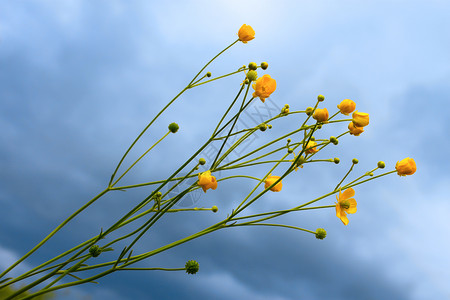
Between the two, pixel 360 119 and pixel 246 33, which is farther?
pixel 246 33

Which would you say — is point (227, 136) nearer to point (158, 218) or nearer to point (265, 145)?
point (265, 145)

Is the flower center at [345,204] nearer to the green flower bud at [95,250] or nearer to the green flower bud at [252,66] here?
the green flower bud at [252,66]

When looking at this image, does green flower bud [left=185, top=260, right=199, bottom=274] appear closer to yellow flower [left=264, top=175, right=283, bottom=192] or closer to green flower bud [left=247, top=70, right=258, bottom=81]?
yellow flower [left=264, top=175, right=283, bottom=192]

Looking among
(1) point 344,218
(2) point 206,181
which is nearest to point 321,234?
(1) point 344,218

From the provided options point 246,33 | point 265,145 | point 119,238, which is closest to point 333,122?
point 265,145

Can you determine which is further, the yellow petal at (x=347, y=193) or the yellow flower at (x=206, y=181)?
the yellow petal at (x=347, y=193)

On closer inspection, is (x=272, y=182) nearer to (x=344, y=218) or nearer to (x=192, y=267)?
(x=344, y=218)

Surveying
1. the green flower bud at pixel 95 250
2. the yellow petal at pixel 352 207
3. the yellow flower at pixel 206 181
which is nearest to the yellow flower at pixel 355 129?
the yellow petal at pixel 352 207
